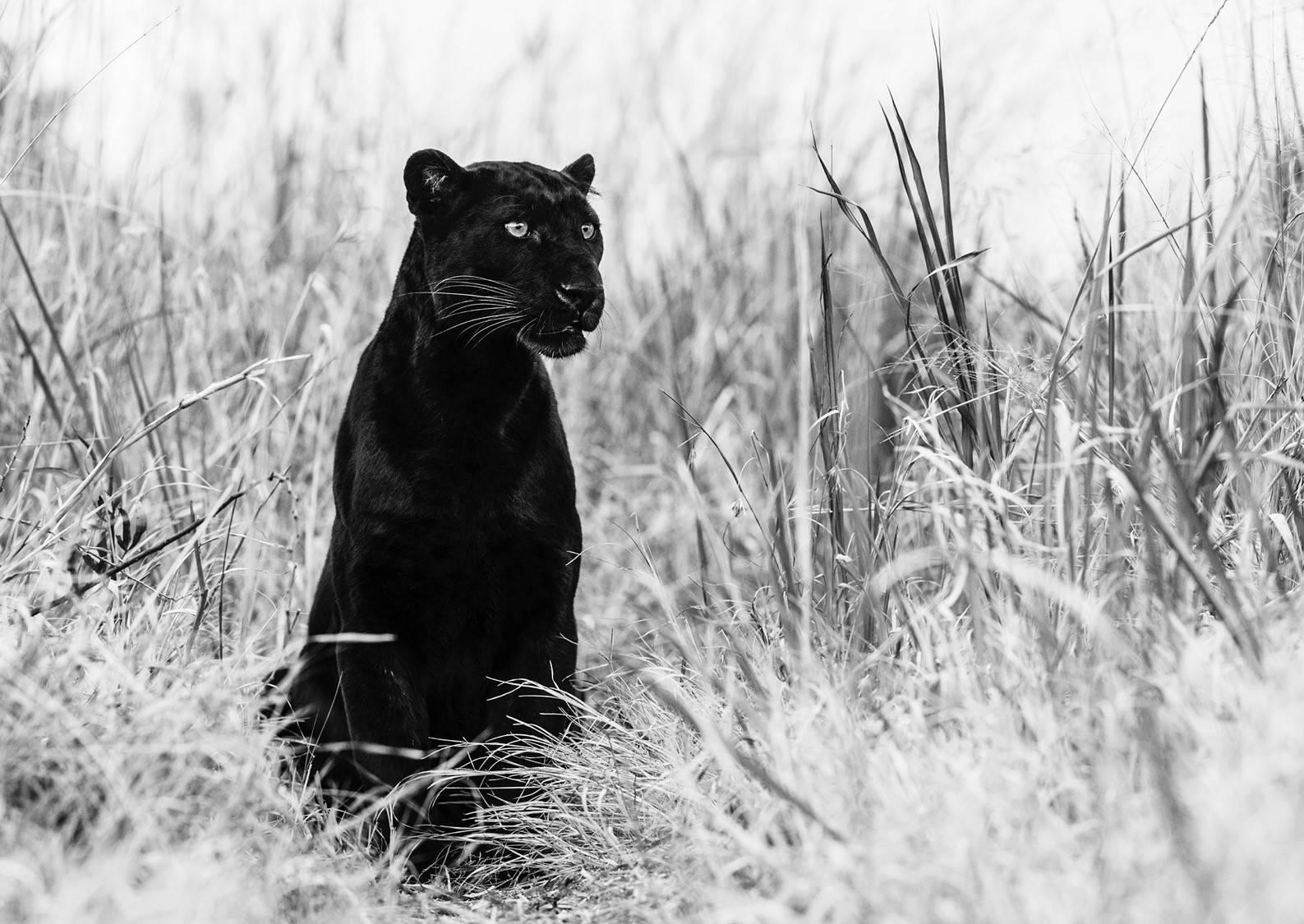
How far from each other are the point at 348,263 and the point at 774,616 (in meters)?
2.67

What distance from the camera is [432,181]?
274cm

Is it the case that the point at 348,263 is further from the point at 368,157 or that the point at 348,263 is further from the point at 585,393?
the point at 585,393

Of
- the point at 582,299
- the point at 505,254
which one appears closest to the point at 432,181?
the point at 505,254

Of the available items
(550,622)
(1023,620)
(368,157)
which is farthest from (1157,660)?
(368,157)

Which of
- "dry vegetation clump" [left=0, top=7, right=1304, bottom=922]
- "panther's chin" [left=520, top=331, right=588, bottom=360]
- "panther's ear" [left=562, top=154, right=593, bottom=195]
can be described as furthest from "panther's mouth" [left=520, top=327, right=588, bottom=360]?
"panther's ear" [left=562, top=154, right=593, bottom=195]

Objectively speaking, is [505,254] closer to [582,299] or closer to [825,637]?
[582,299]

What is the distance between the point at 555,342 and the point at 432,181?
0.42 metres

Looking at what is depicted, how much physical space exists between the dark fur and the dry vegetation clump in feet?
0.58

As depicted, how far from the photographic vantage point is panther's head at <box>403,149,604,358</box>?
8.61ft

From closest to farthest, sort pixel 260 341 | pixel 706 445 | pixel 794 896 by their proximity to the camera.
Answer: pixel 794 896 → pixel 260 341 → pixel 706 445

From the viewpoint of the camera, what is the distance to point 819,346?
4.14 meters

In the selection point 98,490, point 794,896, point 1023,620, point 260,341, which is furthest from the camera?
point 260,341

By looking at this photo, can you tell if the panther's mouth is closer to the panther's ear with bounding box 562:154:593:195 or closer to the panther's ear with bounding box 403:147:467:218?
the panther's ear with bounding box 403:147:467:218

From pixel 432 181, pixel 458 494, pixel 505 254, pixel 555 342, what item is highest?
pixel 432 181
